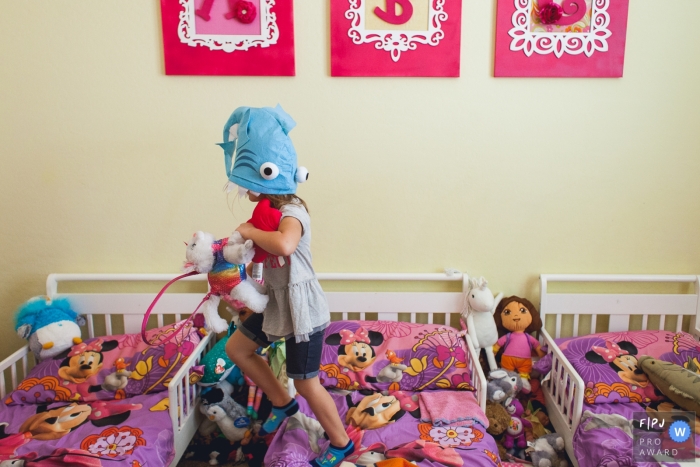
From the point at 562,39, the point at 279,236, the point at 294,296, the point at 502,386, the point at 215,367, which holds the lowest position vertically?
the point at 502,386

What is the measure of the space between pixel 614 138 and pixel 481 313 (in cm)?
94

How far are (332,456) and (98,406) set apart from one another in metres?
0.93

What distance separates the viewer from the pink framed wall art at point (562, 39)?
6.64 ft

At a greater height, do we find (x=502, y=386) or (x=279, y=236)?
(x=279, y=236)

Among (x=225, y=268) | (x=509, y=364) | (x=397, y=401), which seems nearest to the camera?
(x=225, y=268)

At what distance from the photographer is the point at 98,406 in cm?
188

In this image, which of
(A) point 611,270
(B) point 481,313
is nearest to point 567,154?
(A) point 611,270

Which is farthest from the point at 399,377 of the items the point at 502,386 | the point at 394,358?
the point at 502,386

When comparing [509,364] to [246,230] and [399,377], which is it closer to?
[399,377]

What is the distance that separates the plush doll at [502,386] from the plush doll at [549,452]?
20 cm

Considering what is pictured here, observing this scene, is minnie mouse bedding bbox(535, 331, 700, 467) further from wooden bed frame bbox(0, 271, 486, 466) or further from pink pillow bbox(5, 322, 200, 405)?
pink pillow bbox(5, 322, 200, 405)

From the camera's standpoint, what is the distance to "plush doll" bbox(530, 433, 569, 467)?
Result: 1863 millimetres

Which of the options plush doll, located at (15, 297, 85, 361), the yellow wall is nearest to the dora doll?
the yellow wall

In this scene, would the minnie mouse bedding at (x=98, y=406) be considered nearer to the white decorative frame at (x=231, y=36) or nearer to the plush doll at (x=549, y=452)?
the white decorative frame at (x=231, y=36)
